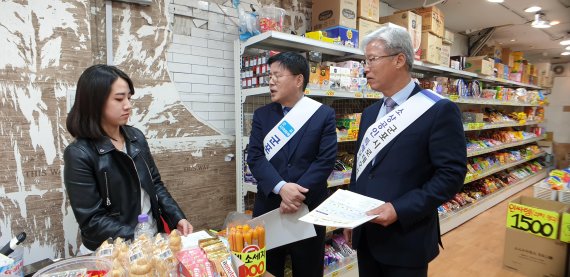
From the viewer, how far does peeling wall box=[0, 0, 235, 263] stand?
183 centimetres

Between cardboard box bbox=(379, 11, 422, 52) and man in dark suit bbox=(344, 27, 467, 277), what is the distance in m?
2.28

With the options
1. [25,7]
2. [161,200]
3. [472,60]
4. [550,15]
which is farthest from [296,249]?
[550,15]

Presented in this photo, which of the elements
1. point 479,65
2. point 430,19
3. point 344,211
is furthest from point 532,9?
point 344,211

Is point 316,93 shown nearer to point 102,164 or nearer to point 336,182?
point 336,182

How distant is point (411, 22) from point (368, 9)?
69cm

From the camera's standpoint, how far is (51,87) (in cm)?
192

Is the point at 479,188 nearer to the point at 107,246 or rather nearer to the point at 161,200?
the point at 161,200

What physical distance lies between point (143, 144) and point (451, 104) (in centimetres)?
151

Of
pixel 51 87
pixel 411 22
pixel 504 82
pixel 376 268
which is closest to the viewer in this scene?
pixel 376 268

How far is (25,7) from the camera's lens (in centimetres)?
182

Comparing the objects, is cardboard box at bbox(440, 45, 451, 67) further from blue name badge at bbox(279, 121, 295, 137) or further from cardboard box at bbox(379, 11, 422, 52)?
blue name badge at bbox(279, 121, 295, 137)

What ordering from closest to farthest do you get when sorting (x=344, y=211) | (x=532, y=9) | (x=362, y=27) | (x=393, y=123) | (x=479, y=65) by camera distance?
(x=344, y=211), (x=393, y=123), (x=362, y=27), (x=532, y=9), (x=479, y=65)

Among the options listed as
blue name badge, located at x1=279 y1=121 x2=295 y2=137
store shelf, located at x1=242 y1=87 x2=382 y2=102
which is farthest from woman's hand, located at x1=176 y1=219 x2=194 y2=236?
store shelf, located at x1=242 y1=87 x2=382 y2=102

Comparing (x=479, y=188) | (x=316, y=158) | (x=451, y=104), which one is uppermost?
(x=451, y=104)
